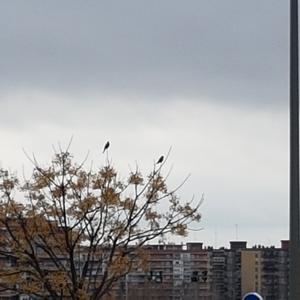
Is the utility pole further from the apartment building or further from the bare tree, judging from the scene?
the apartment building

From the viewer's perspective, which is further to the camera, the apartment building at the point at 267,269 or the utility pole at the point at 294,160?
the apartment building at the point at 267,269

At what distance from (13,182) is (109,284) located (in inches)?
107

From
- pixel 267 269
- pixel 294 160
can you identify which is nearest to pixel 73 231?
pixel 294 160

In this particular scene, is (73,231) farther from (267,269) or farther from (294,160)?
(267,269)

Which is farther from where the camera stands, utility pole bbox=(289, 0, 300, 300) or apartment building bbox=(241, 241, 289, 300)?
apartment building bbox=(241, 241, 289, 300)

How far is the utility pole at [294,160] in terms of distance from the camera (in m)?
11.4

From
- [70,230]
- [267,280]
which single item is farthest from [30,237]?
[267,280]

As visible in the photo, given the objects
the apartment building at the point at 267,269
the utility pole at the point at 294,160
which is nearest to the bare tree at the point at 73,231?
the utility pole at the point at 294,160

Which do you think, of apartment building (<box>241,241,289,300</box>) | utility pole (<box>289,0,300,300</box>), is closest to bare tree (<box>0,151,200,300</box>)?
utility pole (<box>289,0,300,300</box>)

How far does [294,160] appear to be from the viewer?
11781 millimetres

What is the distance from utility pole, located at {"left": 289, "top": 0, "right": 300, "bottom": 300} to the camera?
11445 millimetres

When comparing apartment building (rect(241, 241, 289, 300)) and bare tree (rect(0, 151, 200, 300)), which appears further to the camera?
apartment building (rect(241, 241, 289, 300))

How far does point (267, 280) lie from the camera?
48.5m

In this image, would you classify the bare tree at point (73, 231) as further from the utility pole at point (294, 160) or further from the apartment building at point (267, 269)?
the apartment building at point (267, 269)
